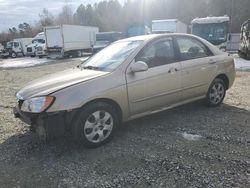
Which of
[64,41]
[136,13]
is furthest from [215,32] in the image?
[136,13]

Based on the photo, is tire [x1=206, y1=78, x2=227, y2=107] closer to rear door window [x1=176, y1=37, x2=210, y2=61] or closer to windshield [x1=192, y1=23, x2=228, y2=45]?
rear door window [x1=176, y1=37, x2=210, y2=61]

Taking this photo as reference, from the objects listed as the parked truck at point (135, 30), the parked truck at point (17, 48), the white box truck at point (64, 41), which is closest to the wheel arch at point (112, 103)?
the parked truck at point (135, 30)

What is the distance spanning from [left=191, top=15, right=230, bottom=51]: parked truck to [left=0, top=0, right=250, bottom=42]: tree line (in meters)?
21.9

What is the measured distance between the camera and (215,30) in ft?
53.0

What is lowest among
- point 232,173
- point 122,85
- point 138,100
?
point 232,173

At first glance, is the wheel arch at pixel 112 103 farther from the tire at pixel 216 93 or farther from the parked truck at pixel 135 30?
the parked truck at pixel 135 30

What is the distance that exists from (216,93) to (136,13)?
62.7 m

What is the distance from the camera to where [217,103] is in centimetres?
540

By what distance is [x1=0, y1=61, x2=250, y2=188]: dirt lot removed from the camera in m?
2.97

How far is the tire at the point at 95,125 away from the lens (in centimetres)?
353

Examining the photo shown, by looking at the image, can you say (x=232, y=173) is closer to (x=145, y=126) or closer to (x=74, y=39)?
(x=145, y=126)

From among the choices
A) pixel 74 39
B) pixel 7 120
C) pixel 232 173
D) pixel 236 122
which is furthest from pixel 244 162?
pixel 74 39

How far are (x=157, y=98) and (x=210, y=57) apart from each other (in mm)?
1634

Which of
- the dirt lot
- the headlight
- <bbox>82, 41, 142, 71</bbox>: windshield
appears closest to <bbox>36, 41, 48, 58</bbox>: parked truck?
the dirt lot
